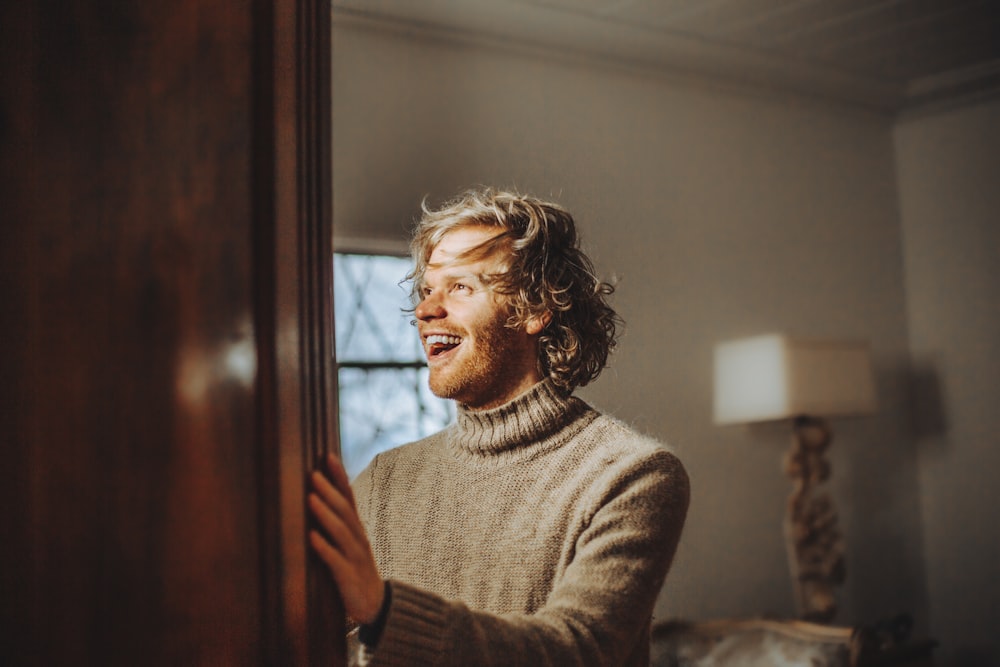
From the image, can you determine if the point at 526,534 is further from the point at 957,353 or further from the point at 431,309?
the point at 957,353

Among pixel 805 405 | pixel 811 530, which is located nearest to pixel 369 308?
pixel 805 405

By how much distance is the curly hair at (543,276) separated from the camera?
1.16 metres

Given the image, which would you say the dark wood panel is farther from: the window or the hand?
the window

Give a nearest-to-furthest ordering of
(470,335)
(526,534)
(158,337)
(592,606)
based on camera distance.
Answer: (158,337)
(592,606)
(526,534)
(470,335)

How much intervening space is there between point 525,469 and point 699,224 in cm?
178

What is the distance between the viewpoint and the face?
110 centimetres

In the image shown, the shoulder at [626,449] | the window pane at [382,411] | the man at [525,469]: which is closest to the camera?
the man at [525,469]

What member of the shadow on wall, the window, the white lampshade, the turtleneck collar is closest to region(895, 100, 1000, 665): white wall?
the shadow on wall

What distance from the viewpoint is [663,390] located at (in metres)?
2.65

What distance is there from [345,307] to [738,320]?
1.26m

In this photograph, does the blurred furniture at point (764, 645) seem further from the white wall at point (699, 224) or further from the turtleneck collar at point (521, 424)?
the turtleneck collar at point (521, 424)

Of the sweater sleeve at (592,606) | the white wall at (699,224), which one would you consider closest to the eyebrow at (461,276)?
the sweater sleeve at (592,606)

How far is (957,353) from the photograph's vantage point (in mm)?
3209

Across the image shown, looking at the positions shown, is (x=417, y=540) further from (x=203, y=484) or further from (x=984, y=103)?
(x=984, y=103)
